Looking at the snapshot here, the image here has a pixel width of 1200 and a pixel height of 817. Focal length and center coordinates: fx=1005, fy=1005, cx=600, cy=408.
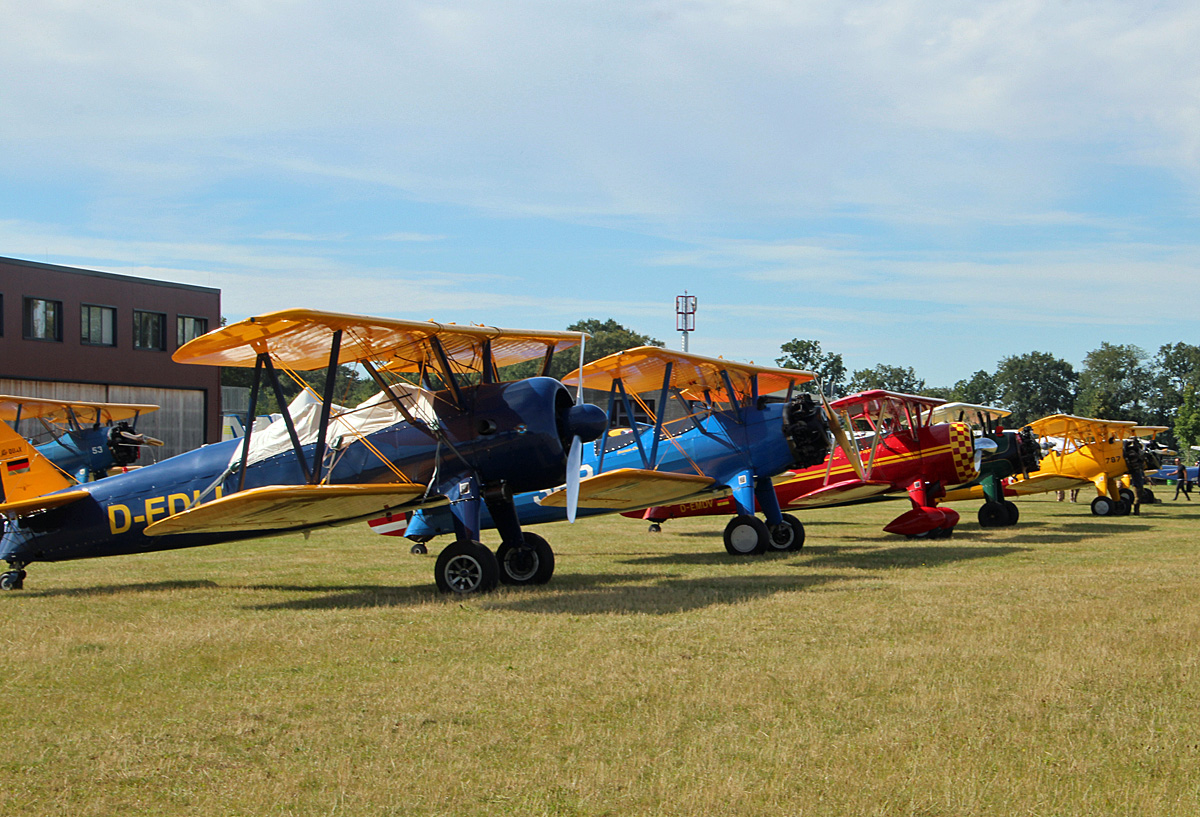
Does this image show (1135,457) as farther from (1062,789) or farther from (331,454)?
(1062,789)

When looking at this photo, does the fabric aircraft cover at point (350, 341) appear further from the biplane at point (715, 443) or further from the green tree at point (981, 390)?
the green tree at point (981, 390)

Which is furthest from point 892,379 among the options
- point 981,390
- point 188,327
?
point 188,327

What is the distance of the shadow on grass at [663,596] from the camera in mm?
8984

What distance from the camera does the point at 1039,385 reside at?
424ft

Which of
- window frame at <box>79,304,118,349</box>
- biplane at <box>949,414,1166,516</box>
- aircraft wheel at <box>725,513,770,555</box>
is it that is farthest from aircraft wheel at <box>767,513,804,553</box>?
window frame at <box>79,304,118,349</box>

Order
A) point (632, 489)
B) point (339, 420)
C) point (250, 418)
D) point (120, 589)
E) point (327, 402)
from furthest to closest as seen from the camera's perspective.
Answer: point (632, 489), point (120, 589), point (339, 420), point (250, 418), point (327, 402)

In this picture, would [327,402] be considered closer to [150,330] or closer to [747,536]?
[747,536]

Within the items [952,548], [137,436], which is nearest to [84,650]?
[952,548]

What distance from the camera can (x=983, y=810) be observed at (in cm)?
391

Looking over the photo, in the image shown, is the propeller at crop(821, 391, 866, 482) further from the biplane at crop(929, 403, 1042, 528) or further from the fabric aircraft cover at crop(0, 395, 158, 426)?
the fabric aircraft cover at crop(0, 395, 158, 426)

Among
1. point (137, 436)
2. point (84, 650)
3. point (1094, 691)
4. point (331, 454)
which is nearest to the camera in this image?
point (1094, 691)

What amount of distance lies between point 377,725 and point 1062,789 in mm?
3213

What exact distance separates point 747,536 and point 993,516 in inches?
373

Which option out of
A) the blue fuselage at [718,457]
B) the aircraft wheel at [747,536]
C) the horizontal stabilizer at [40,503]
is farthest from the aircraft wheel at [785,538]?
the horizontal stabilizer at [40,503]
